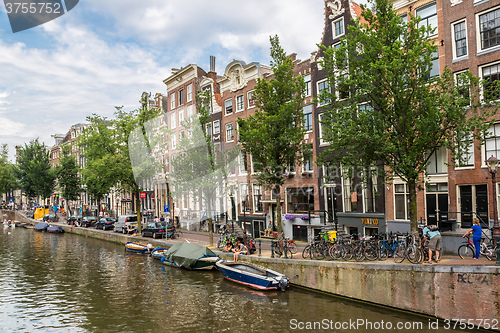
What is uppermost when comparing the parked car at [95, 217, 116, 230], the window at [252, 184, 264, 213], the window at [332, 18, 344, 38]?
the window at [332, 18, 344, 38]

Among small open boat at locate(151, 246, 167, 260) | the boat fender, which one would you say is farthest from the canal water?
small open boat at locate(151, 246, 167, 260)

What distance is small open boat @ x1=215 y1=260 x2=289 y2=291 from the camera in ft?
70.0

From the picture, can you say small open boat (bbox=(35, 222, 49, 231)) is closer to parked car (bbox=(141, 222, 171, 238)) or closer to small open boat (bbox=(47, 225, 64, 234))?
small open boat (bbox=(47, 225, 64, 234))

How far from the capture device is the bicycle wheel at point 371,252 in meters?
19.6

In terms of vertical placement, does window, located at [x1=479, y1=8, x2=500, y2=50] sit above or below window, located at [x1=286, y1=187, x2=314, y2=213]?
above

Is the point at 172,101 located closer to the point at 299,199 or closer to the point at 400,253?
the point at 299,199

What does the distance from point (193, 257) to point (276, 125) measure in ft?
38.4

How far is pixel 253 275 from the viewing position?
22.3m

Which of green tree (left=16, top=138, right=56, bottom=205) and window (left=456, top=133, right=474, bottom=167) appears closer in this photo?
window (left=456, top=133, right=474, bottom=167)

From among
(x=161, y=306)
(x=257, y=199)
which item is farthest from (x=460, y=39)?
(x=161, y=306)

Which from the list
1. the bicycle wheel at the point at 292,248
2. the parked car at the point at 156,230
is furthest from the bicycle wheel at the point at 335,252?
the parked car at the point at 156,230

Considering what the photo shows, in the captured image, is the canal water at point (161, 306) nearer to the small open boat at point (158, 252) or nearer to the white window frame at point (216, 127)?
the small open boat at point (158, 252)

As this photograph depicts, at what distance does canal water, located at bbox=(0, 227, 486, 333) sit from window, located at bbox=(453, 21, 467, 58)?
652 inches

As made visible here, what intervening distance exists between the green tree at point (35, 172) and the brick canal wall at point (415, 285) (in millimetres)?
68921
